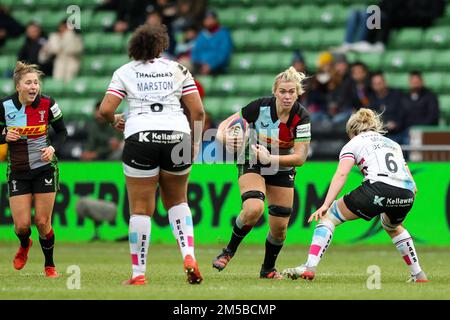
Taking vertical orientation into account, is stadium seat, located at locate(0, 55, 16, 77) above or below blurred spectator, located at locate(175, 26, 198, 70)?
below

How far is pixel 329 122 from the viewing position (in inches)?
766

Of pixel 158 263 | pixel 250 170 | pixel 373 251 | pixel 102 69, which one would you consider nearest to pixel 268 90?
pixel 102 69

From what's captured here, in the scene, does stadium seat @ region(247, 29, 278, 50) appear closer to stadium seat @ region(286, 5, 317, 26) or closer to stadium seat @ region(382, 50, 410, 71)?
stadium seat @ region(286, 5, 317, 26)

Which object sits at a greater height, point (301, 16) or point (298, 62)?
point (301, 16)

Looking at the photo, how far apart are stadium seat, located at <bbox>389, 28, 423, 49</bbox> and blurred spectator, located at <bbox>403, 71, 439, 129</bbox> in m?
3.10

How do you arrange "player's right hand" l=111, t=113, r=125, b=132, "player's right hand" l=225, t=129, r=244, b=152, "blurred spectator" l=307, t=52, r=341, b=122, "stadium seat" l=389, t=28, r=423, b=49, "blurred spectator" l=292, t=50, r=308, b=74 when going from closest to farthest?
"player's right hand" l=111, t=113, r=125, b=132, "player's right hand" l=225, t=129, r=244, b=152, "blurred spectator" l=292, t=50, r=308, b=74, "blurred spectator" l=307, t=52, r=341, b=122, "stadium seat" l=389, t=28, r=423, b=49

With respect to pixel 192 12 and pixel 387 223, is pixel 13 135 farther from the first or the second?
pixel 192 12

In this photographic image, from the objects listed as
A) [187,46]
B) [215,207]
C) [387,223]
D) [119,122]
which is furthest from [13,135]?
[187,46]

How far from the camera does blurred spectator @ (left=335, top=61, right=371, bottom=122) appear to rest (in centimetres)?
1969

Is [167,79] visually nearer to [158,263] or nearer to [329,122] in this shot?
[158,263]

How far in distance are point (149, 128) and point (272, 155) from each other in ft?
6.61

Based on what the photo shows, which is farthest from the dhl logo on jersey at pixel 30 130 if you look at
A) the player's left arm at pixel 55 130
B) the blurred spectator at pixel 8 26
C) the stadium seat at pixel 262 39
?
the blurred spectator at pixel 8 26

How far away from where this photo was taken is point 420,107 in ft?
63.0

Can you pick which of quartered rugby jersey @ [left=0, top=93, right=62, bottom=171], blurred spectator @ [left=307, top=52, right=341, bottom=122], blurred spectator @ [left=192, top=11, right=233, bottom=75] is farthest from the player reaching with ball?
blurred spectator @ [left=192, top=11, right=233, bottom=75]
